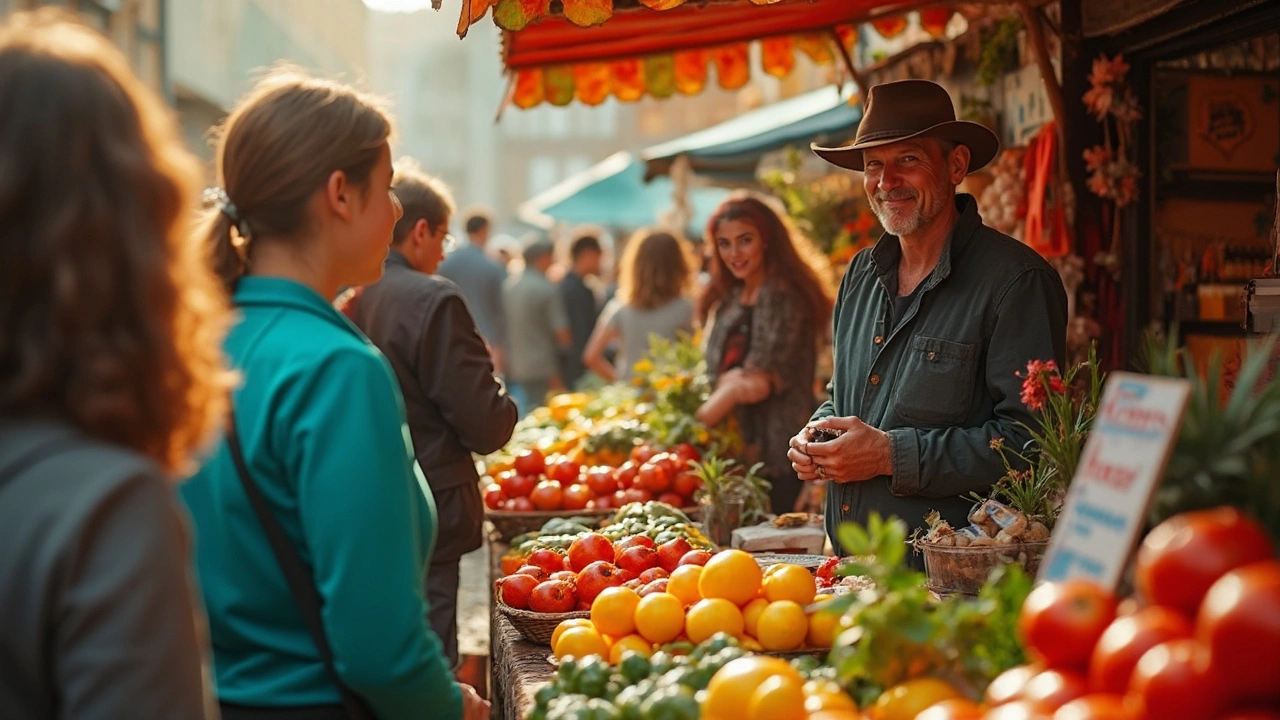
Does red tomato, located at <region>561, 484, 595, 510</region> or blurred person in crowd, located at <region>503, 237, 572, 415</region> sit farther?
blurred person in crowd, located at <region>503, 237, 572, 415</region>

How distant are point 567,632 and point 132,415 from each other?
1.52 m

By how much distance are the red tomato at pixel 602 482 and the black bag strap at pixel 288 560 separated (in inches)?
129

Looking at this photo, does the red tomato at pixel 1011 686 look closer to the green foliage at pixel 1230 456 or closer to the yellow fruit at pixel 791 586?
the green foliage at pixel 1230 456

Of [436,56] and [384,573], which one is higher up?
[436,56]

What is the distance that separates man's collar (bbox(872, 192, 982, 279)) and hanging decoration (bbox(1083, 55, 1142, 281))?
1486 millimetres

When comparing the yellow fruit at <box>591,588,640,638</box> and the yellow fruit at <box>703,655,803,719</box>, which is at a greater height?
the yellow fruit at <box>703,655,803,719</box>

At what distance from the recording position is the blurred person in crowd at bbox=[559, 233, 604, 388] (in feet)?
40.7

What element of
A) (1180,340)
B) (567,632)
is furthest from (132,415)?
(1180,340)

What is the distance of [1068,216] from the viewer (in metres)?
5.16

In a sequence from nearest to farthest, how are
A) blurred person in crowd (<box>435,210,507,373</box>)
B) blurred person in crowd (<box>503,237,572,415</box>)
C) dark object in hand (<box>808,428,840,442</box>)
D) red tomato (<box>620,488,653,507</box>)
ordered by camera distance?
1. dark object in hand (<box>808,428,840,442</box>)
2. red tomato (<box>620,488,653,507</box>)
3. blurred person in crowd (<box>435,210,507,373</box>)
4. blurred person in crowd (<box>503,237,572,415</box>)

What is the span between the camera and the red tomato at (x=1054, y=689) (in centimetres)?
155

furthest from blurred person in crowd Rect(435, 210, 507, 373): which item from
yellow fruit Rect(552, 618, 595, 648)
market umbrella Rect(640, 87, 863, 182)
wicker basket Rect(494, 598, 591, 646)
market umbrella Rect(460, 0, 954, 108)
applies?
yellow fruit Rect(552, 618, 595, 648)

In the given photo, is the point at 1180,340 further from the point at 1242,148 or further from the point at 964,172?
the point at 964,172

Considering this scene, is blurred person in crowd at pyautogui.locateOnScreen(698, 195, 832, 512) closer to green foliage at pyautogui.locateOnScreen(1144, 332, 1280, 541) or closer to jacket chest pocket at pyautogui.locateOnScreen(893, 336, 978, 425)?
jacket chest pocket at pyautogui.locateOnScreen(893, 336, 978, 425)
